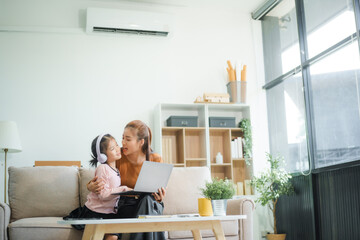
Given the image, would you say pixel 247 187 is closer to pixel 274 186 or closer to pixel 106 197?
pixel 274 186

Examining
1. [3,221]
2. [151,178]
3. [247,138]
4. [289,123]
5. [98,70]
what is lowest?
[3,221]

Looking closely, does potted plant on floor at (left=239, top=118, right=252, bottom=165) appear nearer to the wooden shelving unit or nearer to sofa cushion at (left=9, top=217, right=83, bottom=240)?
the wooden shelving unit

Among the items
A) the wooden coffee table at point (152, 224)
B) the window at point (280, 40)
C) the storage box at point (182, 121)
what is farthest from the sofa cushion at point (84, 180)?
the window at point (280, 40)

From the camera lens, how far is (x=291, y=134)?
4895mm

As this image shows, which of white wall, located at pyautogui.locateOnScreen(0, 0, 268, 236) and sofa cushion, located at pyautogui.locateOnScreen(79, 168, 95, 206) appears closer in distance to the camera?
sofa cushion, located at pyautogui.locateOnScreen(79, 168, 95, 206)

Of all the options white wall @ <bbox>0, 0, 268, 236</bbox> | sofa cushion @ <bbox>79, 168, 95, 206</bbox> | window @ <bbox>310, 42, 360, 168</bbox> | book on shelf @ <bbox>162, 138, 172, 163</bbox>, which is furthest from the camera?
book on shelf @ <bbox>162, 138, 172, 163</bbox>

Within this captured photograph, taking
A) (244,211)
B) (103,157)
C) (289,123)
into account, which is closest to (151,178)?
(103,157)

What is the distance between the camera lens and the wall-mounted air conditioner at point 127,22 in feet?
16.4

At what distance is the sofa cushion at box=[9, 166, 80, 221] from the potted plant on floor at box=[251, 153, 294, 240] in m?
2.21

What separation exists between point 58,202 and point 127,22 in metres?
2.58

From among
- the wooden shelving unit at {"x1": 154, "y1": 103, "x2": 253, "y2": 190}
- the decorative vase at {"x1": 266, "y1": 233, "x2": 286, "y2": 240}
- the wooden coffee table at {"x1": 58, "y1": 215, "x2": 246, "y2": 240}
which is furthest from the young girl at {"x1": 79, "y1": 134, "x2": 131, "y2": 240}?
the decorative vase at {"x1": 266, "y1": 233, "x2": 286, "y2": 240}

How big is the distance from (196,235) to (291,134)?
2.52 metres

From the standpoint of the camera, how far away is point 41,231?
284cm

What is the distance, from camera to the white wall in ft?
15.9
